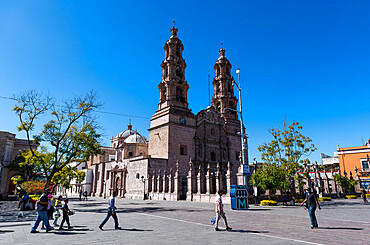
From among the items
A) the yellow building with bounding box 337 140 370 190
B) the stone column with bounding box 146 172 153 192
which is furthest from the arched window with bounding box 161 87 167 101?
the yellow building with bounding box 337 140 370 190

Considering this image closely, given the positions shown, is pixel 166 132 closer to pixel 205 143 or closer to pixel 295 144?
pixel 205 143

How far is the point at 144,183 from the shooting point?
110 ft

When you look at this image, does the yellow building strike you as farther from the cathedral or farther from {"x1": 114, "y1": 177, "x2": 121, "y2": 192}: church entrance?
{"x1": 114, "y1": 177, "x2": 121, "y2": 192}: church entrance

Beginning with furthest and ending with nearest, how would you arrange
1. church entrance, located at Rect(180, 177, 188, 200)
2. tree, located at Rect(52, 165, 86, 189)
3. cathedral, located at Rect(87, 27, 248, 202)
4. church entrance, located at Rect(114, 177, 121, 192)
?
church entrance, located at Rect(114, 177, 121, 192) < cathedral, located at Rect(87, 27, 248, 202) < church entrance, located at Rect(180, 177, 188, 200) < tree, located at Rect(52, 165, 86, 189)

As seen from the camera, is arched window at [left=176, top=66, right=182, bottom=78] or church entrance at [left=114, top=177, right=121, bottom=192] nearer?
church entrance at [left=114, top=177, right=121, bottom=192]

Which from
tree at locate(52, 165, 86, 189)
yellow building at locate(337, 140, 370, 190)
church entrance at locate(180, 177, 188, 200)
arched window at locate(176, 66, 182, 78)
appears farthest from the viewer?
yellow building at locate(337, 140, 370, 190)

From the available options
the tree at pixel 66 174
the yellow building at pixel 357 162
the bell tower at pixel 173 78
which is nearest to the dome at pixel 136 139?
the bell tower at pixel 173 78

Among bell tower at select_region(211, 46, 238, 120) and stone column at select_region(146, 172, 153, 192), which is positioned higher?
bell tower at select_region(211, 46, 238, 120)

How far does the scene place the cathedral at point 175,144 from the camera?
3356cm

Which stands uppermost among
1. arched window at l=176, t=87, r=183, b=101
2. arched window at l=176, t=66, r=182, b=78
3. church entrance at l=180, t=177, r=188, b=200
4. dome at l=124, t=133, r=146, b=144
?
arched window at l=176, t=66, r=182, b=78

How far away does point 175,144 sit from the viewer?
1465 inches

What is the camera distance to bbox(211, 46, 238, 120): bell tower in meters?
47.4

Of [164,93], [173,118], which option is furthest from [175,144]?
[164,93]

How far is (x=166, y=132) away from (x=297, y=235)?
3032 centimetres
